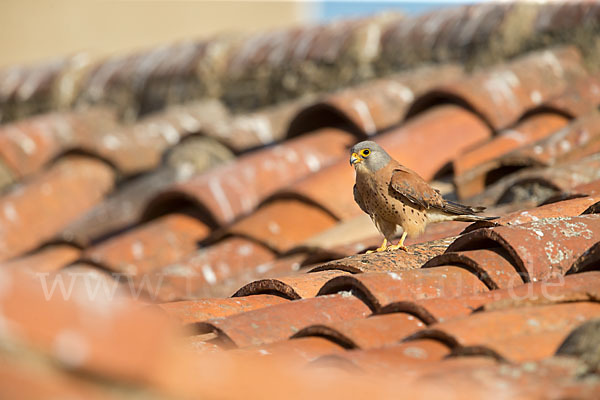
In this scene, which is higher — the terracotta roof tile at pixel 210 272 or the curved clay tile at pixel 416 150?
the curved clay tile at pixel 416 150

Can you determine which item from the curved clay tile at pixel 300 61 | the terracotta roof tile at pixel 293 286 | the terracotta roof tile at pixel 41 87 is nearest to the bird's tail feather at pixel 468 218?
the terracotta roof tile at pixel 293 286

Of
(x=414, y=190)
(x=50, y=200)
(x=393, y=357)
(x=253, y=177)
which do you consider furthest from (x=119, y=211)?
(x=393, y=357)

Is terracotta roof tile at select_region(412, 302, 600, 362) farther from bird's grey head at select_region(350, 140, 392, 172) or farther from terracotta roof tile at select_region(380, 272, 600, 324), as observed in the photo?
bird's grey head at select_region(350, 140, 392, 172)

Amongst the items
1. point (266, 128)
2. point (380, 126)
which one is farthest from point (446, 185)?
point (266, 128)

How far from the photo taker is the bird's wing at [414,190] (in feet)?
10.8

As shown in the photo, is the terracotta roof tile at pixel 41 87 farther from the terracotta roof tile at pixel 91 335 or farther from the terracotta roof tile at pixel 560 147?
the terracotta roof tile at pixel 91 335

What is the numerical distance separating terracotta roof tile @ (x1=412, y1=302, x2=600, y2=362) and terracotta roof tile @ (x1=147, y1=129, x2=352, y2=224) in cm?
267

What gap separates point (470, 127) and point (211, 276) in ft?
5.81

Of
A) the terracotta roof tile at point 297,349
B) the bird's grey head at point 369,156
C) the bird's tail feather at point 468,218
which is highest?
the bird's grey head at point 369,156

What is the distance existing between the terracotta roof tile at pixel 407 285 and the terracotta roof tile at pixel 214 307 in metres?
0.26

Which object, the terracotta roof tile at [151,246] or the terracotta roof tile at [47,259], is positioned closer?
the terracotta roof tile at [151,246]

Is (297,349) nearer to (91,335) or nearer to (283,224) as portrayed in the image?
(91,335)

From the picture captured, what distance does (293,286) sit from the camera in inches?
102

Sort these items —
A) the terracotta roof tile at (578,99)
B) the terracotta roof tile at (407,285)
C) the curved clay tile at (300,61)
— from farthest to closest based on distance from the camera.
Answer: the curved clay tile at (300,61)
the terracotta roof tile at (578,99)
the terracotta roof tile at (407,285)
